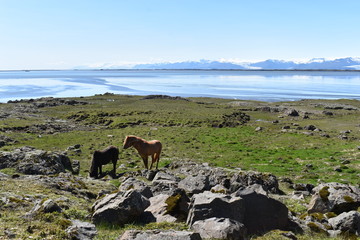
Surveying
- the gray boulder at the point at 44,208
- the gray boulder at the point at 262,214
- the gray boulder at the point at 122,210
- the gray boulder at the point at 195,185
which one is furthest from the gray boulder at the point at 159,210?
the gray boulder at the point at 195,185

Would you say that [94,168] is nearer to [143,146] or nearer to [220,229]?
[143,146]

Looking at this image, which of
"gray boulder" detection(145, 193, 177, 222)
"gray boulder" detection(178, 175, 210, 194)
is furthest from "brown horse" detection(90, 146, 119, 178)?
"gray boulder" detection(145, 193, 177, 222)

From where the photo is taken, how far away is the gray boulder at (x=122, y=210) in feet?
35.9

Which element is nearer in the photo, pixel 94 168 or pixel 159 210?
pixel 159 210

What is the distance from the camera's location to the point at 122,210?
11.0 m

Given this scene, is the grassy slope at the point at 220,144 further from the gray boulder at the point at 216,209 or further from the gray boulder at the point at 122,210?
the gray boulder at the point at 216,209

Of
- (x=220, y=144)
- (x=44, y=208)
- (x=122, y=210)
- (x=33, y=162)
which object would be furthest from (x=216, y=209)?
(x=220, y=144)

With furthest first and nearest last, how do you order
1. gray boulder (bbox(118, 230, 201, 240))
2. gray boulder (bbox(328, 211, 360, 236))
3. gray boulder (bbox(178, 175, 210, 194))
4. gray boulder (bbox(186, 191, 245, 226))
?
gray boulder (bbox(178, 175, 210, 194)) → gray boulder (bbox(328, 211, 360, 236)) → gray boulder (bbox(186, 191, 245, 226)) → gray boulder (bbox(118, 230, 201, 240))

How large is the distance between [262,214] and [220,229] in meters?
2.64

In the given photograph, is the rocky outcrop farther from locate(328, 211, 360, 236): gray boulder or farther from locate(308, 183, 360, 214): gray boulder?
locate(328, 211, 360, 236): gray boulder

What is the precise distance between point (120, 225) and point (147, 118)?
5706 centimetres

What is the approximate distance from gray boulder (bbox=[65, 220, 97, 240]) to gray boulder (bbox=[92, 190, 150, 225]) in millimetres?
609

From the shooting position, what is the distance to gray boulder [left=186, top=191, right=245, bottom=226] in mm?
10711

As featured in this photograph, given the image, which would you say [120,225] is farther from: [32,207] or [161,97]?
[161,97]
